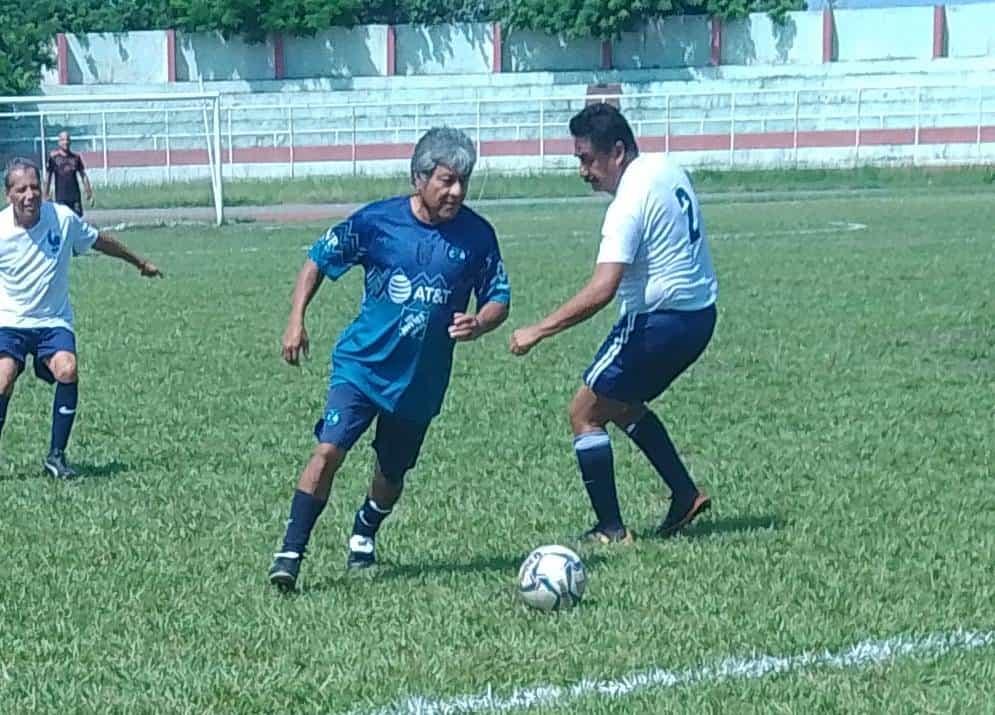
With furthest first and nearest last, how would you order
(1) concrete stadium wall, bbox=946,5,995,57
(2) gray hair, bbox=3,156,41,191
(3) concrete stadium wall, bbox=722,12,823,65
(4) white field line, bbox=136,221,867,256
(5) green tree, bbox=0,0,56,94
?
(3) concrete stadium wall, bbox=722,12,823,65, (1) concrete stadium wall, bbox=946,5,995,57, (5) green tree, bbox=0,0,56,94, (4) white field line, bbox=136,221,867,256, (2) gray hair, bbox=3,156,41,191

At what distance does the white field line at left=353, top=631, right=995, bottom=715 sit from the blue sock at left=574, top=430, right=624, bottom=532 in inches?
68.1

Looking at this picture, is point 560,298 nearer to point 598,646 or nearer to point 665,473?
point 665,473

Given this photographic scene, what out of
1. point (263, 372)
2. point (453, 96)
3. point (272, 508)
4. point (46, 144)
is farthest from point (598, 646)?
point (453, 96)

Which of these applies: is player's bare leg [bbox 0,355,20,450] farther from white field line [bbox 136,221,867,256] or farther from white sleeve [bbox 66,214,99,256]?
white field line [bbox 136,221,867,256]

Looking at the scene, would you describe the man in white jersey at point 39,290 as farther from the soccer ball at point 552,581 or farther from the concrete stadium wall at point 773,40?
the concrete stadium wall at point 773,40

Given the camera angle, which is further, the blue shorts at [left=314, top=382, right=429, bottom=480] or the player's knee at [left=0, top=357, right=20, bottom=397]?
the player's knee at [left=0, top=357, right=20, bottom=397]

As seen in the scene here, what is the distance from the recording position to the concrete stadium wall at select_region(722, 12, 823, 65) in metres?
57.0

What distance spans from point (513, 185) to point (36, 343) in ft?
110

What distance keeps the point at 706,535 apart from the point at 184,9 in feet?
178

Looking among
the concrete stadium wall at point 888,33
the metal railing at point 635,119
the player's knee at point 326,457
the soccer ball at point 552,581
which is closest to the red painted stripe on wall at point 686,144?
the metal railing at point 635,119

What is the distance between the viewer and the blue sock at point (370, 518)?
664 centimetres

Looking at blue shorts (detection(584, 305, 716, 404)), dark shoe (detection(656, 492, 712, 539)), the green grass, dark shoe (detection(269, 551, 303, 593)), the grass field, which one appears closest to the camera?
the grass field

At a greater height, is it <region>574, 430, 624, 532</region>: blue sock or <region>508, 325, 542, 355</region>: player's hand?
<region>508, 325, 542, 355</region>: player's hand

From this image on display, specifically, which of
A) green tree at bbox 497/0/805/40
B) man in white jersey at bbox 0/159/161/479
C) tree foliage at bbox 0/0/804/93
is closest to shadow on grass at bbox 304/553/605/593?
man in white jersey at bbox 0/159/161/479
